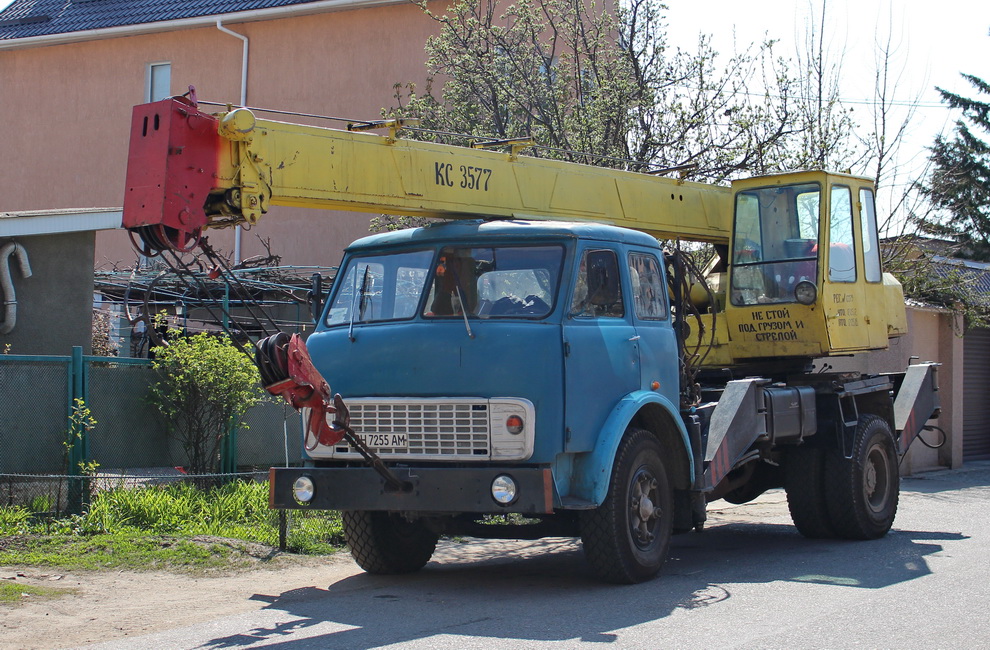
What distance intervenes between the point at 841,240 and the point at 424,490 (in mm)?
5750

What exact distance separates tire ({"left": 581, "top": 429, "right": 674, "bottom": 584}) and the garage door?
15.7m

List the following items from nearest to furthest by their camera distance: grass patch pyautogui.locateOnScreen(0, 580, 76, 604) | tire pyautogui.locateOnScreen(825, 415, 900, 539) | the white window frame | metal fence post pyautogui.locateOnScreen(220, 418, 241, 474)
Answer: grass patch pyautogui.locateOnScreen(0, 580, 76, 604) < tire pyautogui.locateOnScreen(825, 415, 900, 539) < metal fence post pyautogui.locateOnScreen(220, 418, 241, 474) < the white window frame

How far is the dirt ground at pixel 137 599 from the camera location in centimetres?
691

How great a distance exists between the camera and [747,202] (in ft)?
37.5

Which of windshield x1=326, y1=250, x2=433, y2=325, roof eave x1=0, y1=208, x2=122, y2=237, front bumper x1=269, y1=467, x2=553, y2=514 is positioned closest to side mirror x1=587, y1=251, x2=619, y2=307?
windshield x1=326, y1=250, x2=433, y2=325

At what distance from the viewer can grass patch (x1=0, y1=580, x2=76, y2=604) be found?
7.64 meters

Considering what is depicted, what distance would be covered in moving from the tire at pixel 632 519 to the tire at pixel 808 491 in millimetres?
3020

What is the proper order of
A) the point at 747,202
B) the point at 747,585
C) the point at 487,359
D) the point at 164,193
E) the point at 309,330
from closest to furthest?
the point at 164,193 < the point at 487,359 < the point at 747,585 < the point at 747,202 < the point at 309,330

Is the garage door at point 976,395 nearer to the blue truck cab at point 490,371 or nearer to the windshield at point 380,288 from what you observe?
the blue truck cab at point 490,371

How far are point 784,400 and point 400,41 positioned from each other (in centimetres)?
1342

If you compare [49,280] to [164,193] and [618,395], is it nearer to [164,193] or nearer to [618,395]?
[164,193]

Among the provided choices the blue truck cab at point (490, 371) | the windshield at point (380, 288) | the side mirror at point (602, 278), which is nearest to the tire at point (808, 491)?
the blue truck cab at point (490, 371)

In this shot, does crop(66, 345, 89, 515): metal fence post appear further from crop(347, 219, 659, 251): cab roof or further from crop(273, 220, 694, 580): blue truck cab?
crop(347, 219, 659, 251): cab roof

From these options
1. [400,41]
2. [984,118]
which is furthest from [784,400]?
[984,118]
